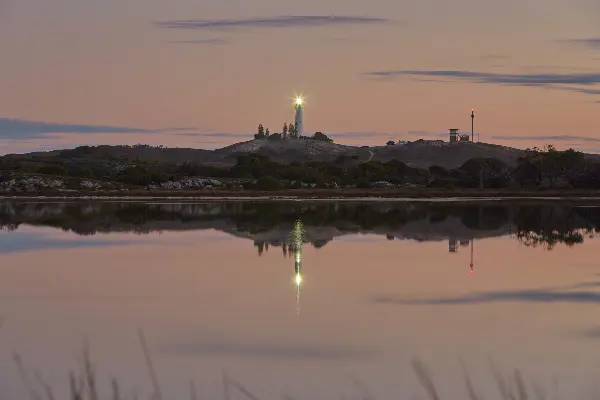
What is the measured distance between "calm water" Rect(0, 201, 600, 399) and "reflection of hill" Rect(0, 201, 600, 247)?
0.55 meters

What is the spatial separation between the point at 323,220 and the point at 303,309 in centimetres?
2815

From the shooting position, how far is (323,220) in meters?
46.9

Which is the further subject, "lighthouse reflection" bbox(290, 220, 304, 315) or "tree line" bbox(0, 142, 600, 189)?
"tree line" bbox(0, 142, 600, 189)

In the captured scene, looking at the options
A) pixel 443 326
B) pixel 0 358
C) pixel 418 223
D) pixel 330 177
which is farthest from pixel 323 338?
pixel 330 177

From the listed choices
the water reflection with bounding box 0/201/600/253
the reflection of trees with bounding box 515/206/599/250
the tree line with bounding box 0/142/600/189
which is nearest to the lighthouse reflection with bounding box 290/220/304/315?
the water reflection with bounding box 0/201/600/253

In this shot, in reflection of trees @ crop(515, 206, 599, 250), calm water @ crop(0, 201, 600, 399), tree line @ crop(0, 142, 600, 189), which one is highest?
tree line @ crop(0, 142, 600, 189)

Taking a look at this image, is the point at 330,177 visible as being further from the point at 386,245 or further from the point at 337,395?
the point at 337,395

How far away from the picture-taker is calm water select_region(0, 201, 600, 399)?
13.3 meters

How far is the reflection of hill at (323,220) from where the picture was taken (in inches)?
1518

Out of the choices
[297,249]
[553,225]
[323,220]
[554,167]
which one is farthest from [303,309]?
[554,167]

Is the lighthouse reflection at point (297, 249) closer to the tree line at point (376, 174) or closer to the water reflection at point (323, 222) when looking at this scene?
the water reflection at point (323, 222)

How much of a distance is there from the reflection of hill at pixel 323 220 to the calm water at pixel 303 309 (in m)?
0.55

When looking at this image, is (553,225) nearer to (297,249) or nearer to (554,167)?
(297,249)

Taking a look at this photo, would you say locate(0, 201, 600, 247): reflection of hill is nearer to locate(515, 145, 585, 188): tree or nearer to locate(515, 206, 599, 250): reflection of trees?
locate(515, 206, 599, 250): reflection of trees
